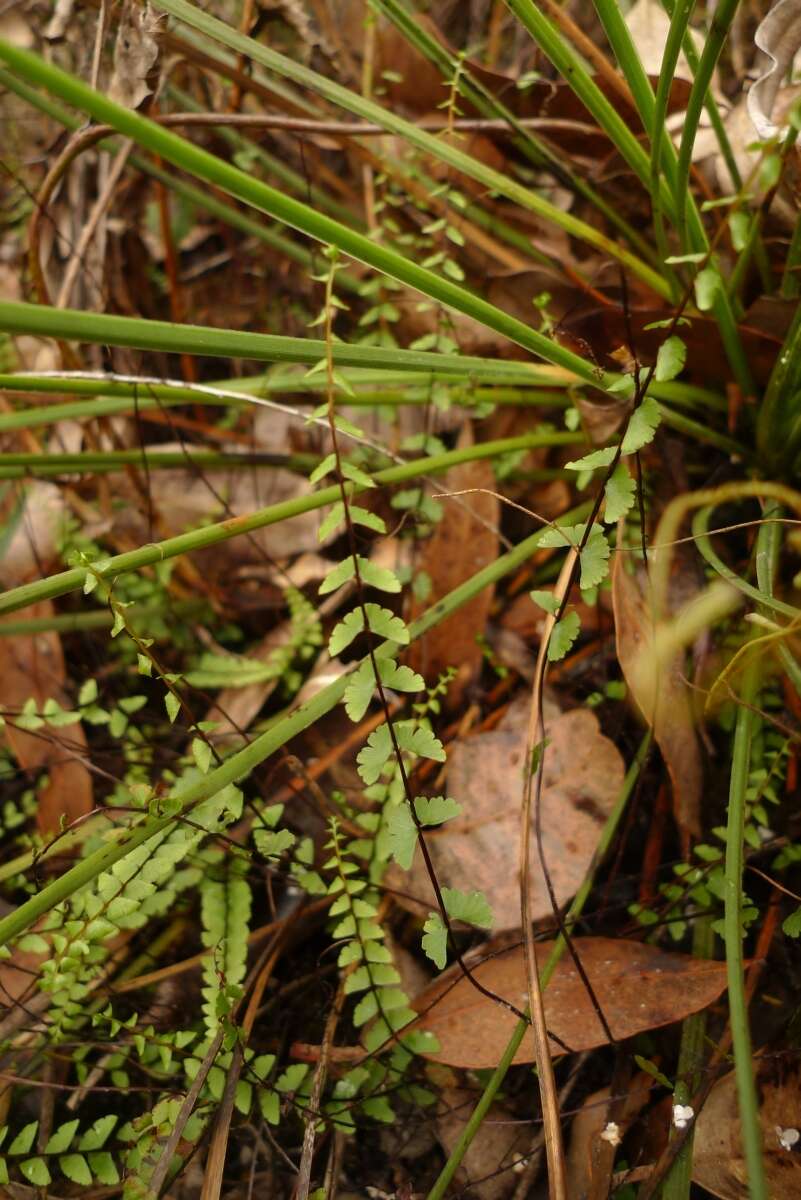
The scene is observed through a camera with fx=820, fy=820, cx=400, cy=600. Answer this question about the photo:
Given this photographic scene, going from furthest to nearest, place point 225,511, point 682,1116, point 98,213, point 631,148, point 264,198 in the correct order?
point 225,511 → point 98,213 → point 631,148 → point 682,1116 → point 264,198

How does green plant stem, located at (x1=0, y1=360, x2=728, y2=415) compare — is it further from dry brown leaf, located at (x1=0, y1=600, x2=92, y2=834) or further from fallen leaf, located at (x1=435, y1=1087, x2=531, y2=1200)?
fallen leaf, located at (x1=435, y1=1087, x2=531, y2=1200)

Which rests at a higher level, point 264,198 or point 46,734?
point 264,198

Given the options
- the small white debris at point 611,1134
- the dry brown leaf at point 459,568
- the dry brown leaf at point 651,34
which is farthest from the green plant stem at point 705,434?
the small white debris at point 611,1134

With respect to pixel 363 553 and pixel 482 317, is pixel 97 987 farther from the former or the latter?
pixel 482 317

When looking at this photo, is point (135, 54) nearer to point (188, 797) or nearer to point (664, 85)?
point (664, 85)

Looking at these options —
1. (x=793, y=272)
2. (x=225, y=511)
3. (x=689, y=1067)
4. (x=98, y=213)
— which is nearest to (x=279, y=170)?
(x=98, y=213)

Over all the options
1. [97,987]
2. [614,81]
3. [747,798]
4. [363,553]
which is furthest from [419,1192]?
[614,81]
